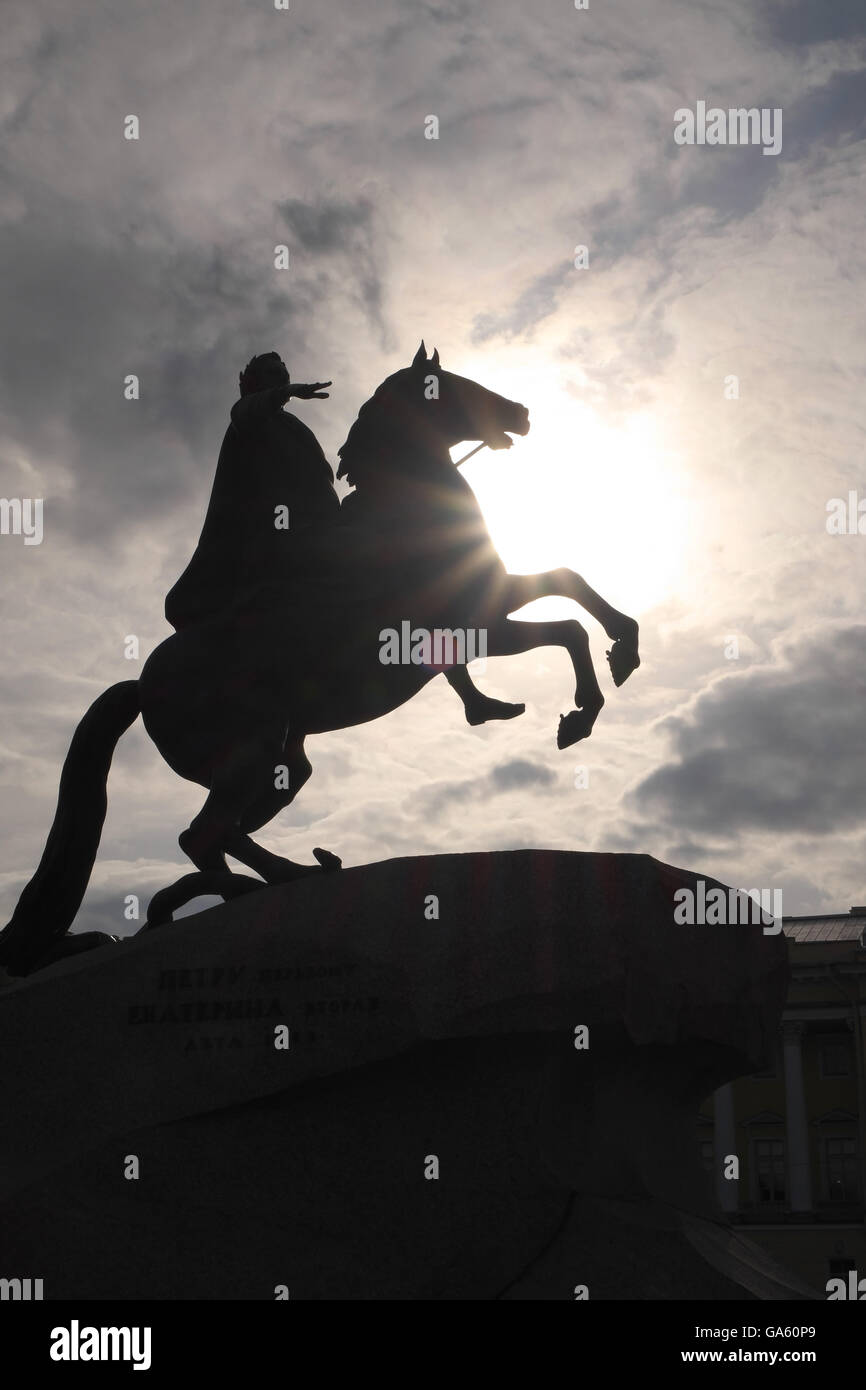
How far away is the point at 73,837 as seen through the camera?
7488mm

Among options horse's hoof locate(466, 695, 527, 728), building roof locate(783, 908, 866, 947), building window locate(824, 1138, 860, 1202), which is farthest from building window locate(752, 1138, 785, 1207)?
horse's hoof locate(466, 695, 527, 728)

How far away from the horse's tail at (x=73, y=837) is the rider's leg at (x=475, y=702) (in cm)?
152

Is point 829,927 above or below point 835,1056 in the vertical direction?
above

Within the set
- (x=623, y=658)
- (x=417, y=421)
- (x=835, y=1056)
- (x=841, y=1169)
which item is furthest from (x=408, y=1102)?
(x=835, y=1056)

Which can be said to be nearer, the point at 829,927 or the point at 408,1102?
the point at 408,1102

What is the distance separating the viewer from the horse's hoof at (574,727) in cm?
699

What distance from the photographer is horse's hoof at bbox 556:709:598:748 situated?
22.9ft

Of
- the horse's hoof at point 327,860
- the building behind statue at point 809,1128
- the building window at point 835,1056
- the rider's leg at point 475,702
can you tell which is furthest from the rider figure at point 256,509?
the building window at point 835,1056

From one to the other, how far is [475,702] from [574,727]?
61 centimetres

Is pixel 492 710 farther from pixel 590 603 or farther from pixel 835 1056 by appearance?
pixel 835 1056

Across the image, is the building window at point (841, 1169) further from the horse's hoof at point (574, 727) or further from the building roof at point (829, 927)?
the horse's hoof at point (574, 727)
